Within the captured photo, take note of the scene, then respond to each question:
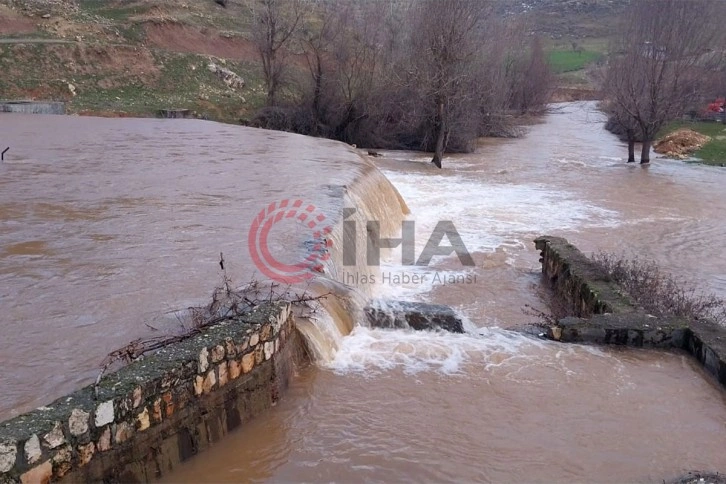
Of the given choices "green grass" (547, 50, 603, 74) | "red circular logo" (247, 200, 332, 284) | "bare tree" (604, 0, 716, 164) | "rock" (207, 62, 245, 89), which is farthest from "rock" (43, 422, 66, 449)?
"green grass" (547, 50, 603, 74)

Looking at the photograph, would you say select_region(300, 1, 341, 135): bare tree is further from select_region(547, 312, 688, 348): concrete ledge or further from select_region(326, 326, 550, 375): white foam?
select_region(547, 312, 688, 348): concrete ledge

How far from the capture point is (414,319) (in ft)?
26.2

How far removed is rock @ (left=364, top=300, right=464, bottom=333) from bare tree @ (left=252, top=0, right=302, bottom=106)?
83.9 ft

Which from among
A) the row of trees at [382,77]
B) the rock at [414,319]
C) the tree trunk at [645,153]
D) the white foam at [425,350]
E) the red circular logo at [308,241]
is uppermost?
the row of trees at [382,77]

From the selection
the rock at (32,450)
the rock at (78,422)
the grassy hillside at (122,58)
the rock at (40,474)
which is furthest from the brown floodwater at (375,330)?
the grassy hillside at (122,58)

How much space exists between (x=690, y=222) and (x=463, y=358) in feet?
39.7

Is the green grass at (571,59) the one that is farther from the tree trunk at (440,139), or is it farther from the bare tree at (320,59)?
the tree trunk at (440,139)

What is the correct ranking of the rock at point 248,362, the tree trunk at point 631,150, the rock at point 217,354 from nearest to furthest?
the rock at point 217,354 < the rock at point 248,362 < the tree trunk at point 631,150

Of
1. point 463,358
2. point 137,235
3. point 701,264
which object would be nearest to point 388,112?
point 701,264

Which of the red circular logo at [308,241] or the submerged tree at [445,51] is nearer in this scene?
→ the red circular logo at [308,241]

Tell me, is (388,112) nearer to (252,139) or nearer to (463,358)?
(252,139)

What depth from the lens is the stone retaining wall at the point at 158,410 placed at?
405cm

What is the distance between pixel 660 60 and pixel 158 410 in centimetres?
2487

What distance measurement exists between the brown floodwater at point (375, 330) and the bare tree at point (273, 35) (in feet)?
50.1
